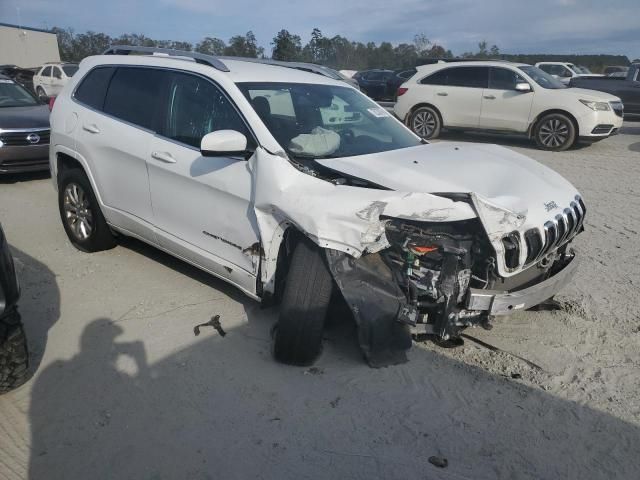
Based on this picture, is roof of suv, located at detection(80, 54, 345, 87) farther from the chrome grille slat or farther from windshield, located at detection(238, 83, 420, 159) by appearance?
the chrome grille slat

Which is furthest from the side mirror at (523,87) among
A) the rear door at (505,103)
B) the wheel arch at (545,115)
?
the wheel arch at (545,115)

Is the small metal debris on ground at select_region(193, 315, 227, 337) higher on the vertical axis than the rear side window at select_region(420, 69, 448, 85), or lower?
lower

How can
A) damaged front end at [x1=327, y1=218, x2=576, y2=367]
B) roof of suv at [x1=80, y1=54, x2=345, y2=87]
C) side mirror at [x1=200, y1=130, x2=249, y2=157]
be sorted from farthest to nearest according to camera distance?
roof of suv at [x1=80, y1=54, x2=345, y2=87] → side mirror at [x1=200, y1=130, x2=249, y2=157] → damaged front end at [x1=327, y1=218, x2=576, y2=367]

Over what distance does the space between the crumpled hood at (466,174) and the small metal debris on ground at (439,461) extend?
142 centimetres

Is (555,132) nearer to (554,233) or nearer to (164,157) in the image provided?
(554,233)

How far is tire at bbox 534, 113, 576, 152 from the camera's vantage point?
10805 mm

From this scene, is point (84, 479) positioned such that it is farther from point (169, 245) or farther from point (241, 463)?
point (169, 245)

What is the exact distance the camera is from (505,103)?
449 inches

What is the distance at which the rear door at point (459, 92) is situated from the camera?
1183cm

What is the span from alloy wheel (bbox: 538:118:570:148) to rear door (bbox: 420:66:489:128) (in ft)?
4.91

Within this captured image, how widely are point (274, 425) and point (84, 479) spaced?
953 millimetres

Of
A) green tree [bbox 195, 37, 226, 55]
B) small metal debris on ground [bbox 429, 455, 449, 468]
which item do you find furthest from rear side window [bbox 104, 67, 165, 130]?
green tree [bbox 195, 37, 226, 55]

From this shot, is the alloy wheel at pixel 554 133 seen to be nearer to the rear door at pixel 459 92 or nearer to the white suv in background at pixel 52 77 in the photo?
the rear door at pixel 459 92

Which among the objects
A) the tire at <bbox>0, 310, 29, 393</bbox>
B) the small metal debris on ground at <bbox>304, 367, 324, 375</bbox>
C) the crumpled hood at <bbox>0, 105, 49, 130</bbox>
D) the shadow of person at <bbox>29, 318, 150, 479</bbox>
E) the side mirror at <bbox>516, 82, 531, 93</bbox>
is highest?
the side mirror at <bbox>516, 82, 531, 93</bbox>
